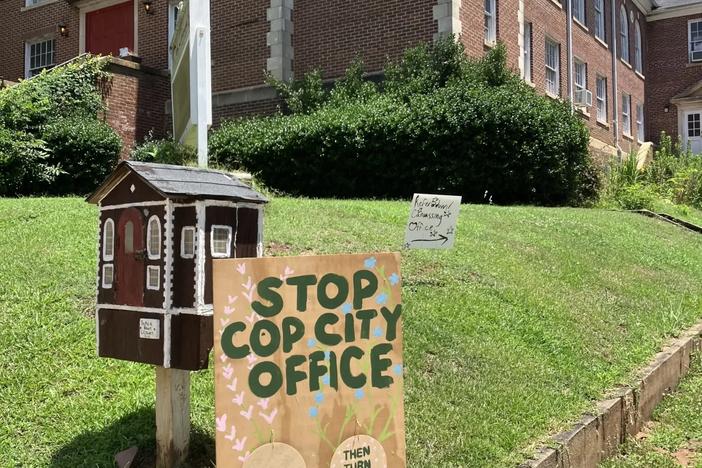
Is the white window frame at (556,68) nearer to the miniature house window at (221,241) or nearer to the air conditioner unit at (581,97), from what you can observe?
the air conditioner unit at (581,97)

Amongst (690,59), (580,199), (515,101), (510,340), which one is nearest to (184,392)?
(510,340)

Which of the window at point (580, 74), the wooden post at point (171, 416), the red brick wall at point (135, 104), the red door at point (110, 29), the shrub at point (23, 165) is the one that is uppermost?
the red door at point (110, 29)

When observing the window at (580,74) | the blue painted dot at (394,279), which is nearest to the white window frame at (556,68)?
the window at (580,74)

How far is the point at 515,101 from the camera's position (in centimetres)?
1167

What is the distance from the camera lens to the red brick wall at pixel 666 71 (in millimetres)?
28125

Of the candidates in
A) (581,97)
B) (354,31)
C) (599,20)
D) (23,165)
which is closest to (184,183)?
(23,165)

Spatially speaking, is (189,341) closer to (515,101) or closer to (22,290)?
(22,290)

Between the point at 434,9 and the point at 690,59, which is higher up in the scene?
the point at 690,59

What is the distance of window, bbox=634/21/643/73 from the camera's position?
2778cm

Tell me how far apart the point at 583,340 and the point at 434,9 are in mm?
10024

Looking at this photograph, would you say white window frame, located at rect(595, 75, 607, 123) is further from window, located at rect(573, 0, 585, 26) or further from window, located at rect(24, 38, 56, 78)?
window, located at rect(24, 38, 56, 78)

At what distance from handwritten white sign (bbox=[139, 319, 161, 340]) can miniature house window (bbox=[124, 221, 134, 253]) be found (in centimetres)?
29

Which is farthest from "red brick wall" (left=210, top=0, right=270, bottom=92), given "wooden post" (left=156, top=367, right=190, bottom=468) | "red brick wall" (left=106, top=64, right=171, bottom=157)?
"wooden post" (left=156, top=367, right=190, bottom=468)

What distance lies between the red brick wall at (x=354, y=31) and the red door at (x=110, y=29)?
5.25 metres
